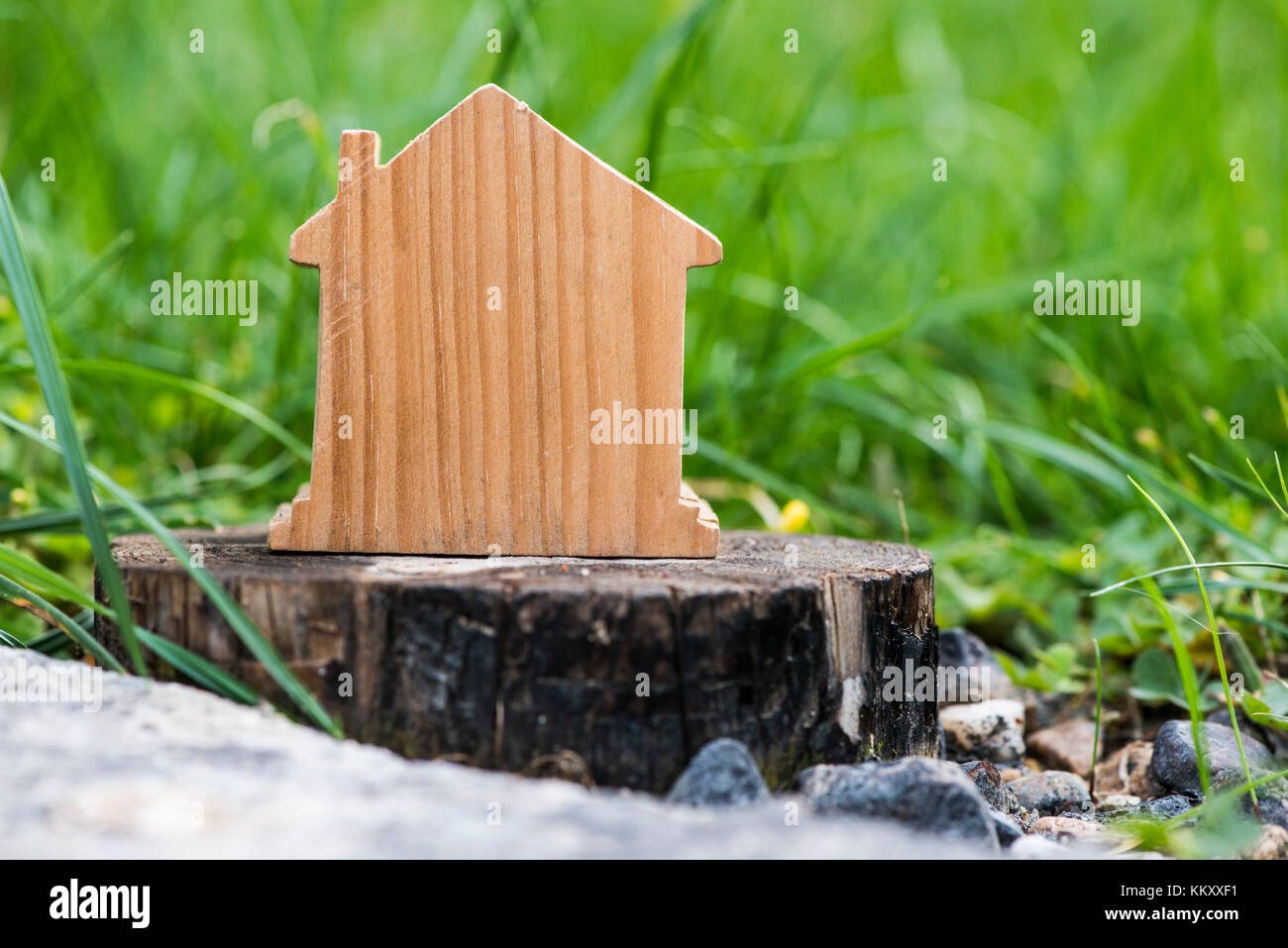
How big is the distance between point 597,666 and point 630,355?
1.40 feet

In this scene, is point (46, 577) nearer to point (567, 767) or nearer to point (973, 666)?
point (567, 767)

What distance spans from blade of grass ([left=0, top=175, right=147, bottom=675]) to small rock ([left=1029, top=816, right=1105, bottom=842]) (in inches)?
42.4

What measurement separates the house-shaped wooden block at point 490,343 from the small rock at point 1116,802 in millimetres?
741

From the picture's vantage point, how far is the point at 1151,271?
337 cm

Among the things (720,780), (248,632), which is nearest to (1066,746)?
(720,780)

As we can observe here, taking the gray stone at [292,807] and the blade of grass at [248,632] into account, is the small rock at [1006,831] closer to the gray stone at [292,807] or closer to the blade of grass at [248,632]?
the gray stone at [292,807]

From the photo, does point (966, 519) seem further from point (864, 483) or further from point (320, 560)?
point (320, 560)

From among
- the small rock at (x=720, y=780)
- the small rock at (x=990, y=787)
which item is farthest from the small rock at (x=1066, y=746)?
the small rock at (x=720, y=780)

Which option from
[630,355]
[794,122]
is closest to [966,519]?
[794,122]

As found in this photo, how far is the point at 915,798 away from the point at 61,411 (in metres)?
1.02

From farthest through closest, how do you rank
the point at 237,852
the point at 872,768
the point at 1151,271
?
the point at 1151,271, the point at 872,768, the point at 237,852

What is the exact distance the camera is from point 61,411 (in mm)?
1328

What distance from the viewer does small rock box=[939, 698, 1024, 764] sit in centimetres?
183

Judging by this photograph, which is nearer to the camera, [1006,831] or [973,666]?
[1006,831]
